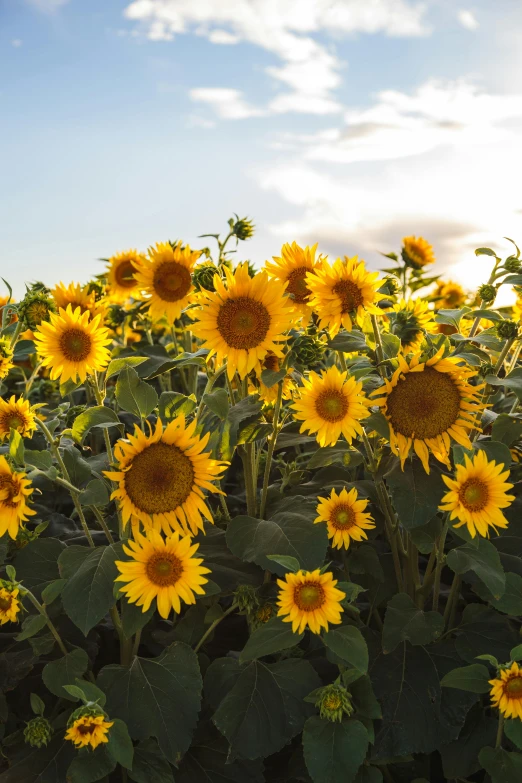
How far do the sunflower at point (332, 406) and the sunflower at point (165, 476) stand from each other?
23cm

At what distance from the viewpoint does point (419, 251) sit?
321 cm

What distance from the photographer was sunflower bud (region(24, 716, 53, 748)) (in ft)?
5.59

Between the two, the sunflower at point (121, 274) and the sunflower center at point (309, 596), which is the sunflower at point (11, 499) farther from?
the sunflower at point (121, 274)

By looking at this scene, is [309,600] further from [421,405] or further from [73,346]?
[73,346]

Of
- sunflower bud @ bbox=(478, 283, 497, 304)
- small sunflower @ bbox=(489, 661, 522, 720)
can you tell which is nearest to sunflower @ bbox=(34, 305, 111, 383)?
sunflower bud @ bbox=(478, 283, 497, 304)

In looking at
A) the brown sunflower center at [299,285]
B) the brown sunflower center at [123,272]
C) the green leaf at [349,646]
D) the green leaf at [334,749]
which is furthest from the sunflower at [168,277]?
the green leaf at [334,749]

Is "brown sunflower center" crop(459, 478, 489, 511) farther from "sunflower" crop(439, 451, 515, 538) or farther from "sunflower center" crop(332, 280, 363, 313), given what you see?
"sunflower center" crop(332, 280, 363, 313)

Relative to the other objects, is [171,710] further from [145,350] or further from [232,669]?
[145,350]

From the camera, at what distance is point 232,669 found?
173 cm

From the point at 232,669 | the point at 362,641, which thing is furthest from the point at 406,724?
the point at 232,669

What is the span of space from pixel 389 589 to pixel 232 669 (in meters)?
0.47

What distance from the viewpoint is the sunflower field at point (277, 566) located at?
61.6 inches

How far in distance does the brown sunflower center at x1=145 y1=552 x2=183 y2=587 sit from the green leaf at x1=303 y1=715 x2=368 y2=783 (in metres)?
0.44

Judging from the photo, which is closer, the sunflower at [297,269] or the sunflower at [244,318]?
the sunflower at [244,318]
